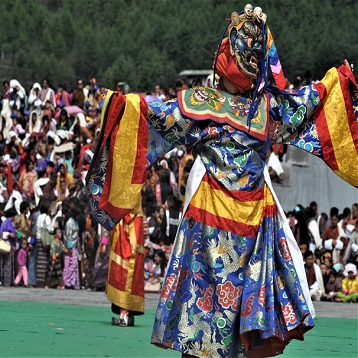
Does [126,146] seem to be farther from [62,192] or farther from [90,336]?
[62,192]

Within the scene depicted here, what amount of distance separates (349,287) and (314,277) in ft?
1.67

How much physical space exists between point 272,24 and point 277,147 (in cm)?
2419

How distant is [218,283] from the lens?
7.27 meters

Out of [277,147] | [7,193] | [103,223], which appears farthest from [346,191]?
[103,223]

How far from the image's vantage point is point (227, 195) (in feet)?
24.1

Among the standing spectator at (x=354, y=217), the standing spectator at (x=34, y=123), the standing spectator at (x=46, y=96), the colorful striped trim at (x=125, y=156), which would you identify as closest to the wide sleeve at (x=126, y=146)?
the colorful striped trim at (x=125, y=156)

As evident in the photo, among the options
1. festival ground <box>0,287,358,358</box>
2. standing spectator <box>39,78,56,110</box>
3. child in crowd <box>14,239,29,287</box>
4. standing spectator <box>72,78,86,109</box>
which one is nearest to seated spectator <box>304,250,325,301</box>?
festival ground <box>0,287,358,358</box>

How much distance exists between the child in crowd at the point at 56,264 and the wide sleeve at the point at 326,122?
36.8ft

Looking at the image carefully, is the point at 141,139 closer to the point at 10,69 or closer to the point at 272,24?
the point at 272,24

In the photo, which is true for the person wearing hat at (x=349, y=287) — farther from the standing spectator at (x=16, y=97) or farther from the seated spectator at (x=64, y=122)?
the standing spectator at (x=16, y=97)

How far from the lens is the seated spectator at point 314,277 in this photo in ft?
55.5

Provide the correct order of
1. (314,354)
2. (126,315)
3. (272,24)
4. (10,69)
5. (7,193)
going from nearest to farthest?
1. (314,354)
2. (126,315)
3. (7,193)
4. (272,24)
5. (10,69)

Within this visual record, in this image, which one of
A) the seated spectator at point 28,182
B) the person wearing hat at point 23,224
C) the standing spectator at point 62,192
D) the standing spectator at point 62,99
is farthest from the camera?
the standing spectator at point 62,99

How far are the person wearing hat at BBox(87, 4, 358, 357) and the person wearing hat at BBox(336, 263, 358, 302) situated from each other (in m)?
9.60
